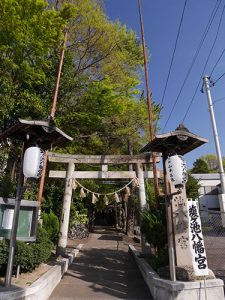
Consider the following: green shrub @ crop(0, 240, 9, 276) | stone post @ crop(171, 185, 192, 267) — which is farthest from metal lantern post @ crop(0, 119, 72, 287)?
stone post @ crop(171, 185, 192, 267)

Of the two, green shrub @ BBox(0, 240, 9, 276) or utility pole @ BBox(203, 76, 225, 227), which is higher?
utility pole @ BBox(203, 76, 225, 227)

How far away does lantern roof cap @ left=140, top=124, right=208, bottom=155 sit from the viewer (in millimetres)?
6660

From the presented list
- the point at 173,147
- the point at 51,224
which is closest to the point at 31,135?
the point at 173,147

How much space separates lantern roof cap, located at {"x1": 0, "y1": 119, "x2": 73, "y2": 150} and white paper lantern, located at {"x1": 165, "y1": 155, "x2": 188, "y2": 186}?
284cm

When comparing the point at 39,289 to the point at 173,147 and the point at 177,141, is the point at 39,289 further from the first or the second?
the point at 177,141

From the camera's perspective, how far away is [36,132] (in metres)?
6.55

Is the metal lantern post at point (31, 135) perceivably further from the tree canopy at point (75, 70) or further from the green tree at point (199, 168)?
the green tree at point (199, 168)

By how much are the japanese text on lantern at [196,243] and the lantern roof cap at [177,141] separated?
1.50 metres

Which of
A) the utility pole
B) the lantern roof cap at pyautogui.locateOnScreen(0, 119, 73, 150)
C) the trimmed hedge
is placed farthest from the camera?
the utility pole

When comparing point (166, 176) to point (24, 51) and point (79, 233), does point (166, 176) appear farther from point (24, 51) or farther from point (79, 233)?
point (79, 233)

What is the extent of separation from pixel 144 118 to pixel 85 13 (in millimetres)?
8057

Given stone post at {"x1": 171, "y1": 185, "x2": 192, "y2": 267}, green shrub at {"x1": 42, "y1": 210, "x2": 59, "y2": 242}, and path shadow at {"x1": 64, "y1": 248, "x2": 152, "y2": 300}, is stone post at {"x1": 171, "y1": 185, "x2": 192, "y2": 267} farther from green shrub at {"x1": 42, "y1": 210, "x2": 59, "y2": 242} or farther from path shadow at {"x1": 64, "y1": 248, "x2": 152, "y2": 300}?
green shrub at {"x1": 42, "y1": 210, "x2": 59, "y2": 242}

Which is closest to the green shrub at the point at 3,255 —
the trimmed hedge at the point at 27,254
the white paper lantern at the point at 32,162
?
the trimmed hedge at the point at 27,254

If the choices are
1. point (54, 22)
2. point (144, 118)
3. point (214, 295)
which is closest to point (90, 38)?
point (54, 22)
